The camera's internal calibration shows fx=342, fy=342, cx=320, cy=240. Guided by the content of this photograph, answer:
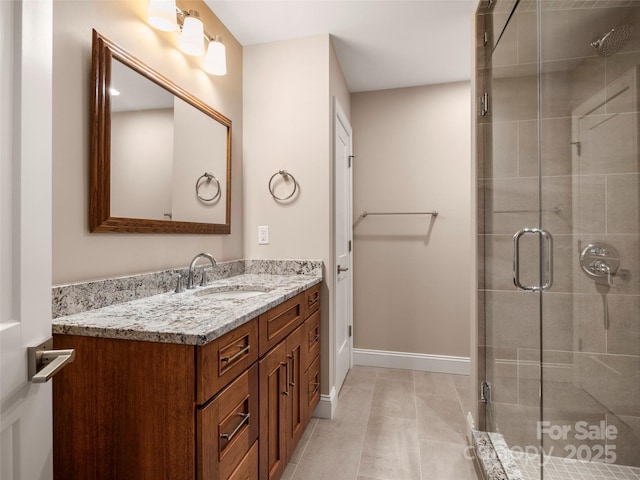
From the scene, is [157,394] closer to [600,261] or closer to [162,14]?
[162,14]

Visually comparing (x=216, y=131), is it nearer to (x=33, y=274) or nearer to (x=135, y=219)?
(x=135, y=219)

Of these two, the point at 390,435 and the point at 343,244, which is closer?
the point at 390,435

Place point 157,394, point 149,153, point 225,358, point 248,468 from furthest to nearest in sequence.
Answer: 1. point 149,153
2. point 248,468
3. point 225,358
4. point 157,394

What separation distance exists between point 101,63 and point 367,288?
2.45 meters

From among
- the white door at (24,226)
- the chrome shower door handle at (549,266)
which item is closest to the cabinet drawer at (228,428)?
the white door at (24,226)

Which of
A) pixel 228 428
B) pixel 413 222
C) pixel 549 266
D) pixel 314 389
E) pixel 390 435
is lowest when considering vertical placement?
pixel 390 435

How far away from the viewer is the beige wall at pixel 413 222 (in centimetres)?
287

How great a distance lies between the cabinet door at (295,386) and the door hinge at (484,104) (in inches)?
58.5

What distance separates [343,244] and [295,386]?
124 cm

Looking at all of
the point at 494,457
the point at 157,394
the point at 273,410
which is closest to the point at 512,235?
the point at 494,457

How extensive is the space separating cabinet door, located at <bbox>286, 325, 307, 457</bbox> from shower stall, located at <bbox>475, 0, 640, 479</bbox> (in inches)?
38.9

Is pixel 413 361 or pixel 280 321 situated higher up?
pixel 280 321

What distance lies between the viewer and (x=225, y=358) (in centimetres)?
104

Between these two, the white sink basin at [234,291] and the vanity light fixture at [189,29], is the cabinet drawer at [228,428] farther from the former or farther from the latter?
the vanity light fixture at [189,29]
